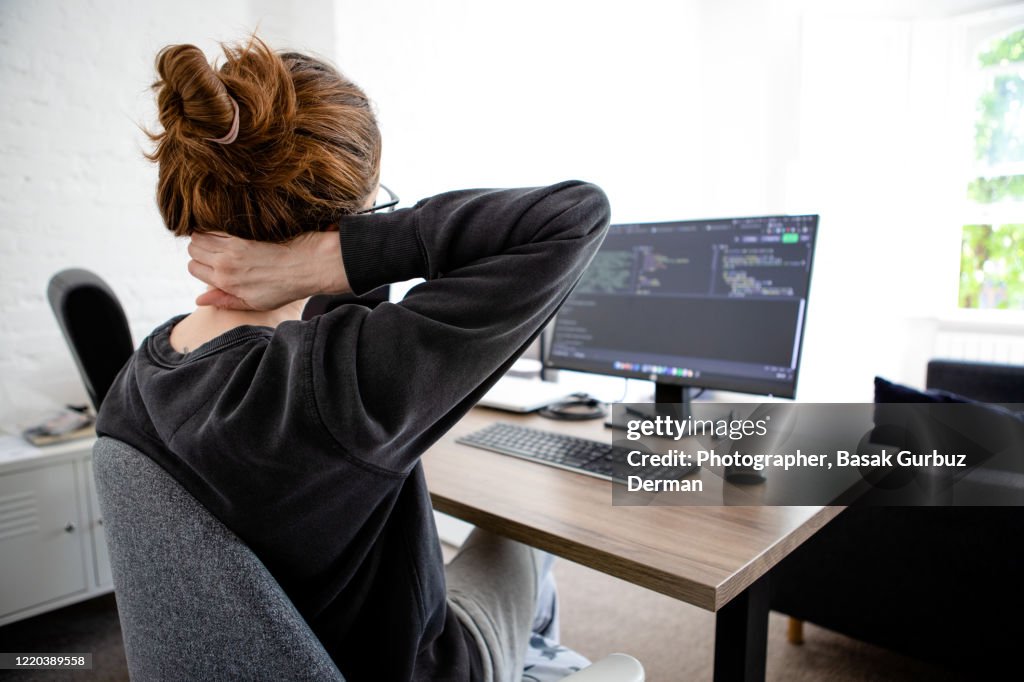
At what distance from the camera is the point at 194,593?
1.95ft

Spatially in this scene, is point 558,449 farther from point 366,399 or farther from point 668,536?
point 366,399

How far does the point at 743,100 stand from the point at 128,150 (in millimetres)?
3761

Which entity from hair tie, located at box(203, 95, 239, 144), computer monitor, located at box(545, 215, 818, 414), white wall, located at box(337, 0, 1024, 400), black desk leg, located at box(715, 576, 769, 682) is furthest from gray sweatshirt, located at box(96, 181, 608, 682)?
white wall, located at box(337, 0, 1024, 400)

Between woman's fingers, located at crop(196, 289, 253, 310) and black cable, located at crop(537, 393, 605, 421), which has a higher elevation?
woman's fingers, located at crop(196, 289, 253, 310)

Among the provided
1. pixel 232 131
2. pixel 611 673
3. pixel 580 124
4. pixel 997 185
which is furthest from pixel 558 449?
pixel 997 185

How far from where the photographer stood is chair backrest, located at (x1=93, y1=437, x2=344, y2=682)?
59 cm

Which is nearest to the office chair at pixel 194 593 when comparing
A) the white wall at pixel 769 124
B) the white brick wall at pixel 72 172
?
the white brick wall at pixel 72 172

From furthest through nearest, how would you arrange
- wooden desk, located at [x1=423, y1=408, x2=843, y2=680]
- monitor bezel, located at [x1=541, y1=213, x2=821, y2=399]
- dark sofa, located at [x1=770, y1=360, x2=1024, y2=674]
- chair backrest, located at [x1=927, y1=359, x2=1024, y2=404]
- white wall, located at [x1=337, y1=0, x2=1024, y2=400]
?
1. white wall, located at [x1=337, y1=0, x2=1024, y2=400]
2. chair backrest, located at [x1=927, y1=359, x2=1024, y2=404]
3. dark sofa, located at [x1=770, y1=360, x2=1024, y2=674]
4. monitor bezel, located at [x1=541, y1=213, x2=821, y2=399]
5. wooden desk, located at [x1=423, y1=408, x2=843, y2=680]

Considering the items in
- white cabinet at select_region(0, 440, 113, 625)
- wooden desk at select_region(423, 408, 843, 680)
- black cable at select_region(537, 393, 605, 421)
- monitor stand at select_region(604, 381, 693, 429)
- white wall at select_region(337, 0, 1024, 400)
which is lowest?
white cabinet at select_region(0, 440, 113, 625)

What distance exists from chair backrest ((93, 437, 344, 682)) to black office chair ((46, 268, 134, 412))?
1113 mm

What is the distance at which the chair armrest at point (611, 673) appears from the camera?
0.73m

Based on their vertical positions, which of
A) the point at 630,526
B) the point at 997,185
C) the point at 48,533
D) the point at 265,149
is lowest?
the point at 48,533

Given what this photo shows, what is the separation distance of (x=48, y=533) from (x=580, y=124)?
3252mm

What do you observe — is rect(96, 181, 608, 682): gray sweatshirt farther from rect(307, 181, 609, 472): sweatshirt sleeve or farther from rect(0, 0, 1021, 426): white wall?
rect(0, 0, 1021, 426): white wall
